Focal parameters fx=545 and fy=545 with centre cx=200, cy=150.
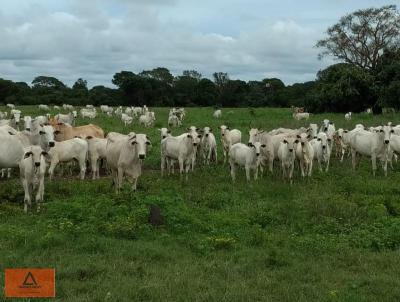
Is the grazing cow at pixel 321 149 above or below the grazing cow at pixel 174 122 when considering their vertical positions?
below

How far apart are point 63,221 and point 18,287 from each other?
6742mm

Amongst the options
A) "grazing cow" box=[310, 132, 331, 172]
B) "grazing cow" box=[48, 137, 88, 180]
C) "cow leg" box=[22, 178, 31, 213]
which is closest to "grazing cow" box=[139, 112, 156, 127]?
"grazing cow" box=[310, 132, 331, 172]

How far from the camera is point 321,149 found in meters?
20.7

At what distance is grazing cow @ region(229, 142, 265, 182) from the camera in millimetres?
18344

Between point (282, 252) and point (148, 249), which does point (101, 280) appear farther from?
point (282, 252)

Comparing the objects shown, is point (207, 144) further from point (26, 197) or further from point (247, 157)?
point (26, 197)

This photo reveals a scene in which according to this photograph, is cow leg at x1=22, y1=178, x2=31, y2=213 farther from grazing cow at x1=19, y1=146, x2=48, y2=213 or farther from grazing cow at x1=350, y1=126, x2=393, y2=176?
grazing cow at x1=350, y1=126, x2=393, y2=176

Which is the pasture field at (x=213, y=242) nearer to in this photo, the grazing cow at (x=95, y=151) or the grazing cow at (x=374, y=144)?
the grazing cow at (x=95, y=151)

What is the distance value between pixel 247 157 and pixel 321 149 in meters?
3.68

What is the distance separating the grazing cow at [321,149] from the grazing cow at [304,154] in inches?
37.4

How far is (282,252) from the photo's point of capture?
9938mm

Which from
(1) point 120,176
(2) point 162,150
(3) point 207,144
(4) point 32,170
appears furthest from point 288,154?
(4) point 32,170

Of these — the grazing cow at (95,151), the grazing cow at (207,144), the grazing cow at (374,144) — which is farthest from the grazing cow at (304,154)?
the grazing cow at (95,151)

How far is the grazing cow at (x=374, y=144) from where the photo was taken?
20.1 meters
